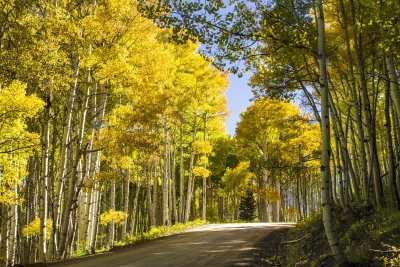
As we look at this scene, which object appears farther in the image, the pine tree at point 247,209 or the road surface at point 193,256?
the pine tree at point 247,209

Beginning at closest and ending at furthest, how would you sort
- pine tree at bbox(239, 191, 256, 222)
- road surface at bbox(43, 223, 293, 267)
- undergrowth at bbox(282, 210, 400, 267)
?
undergrowth at bbox(282, 210, 400, 267)
road surface at bbox(43, 223, 293, 267)
pine tree at bbox(239, 191, 256, 222)

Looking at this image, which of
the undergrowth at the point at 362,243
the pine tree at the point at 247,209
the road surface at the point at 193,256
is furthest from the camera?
the pine tree at the point at 247,209

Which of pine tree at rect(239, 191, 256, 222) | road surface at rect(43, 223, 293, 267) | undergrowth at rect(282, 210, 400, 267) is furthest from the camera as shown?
pine tree at rect(239, 191, 256, 222)

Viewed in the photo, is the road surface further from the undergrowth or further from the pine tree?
the pine tree

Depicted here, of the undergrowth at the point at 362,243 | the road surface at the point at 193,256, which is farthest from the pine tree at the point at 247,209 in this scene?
the undergrowth at the point at 362,243

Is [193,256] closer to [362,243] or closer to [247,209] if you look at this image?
[362,243]

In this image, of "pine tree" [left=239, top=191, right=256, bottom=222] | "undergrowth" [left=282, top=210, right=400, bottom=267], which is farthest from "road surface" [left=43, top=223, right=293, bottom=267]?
"pine tree" [left=239, top=191, right=256, bottom=222]

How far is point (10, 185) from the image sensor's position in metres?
12.4

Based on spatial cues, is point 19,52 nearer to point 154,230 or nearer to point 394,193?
point 154,230

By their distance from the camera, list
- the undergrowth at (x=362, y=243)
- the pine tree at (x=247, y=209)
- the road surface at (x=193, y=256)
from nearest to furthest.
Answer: the undergrowth at (x=362, y=243)
the road surface at (x=193, y=256)
the pine tree at (x=247, y=209)

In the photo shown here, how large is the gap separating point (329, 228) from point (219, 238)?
288 inches

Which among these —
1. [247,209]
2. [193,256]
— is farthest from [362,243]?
[247,209]

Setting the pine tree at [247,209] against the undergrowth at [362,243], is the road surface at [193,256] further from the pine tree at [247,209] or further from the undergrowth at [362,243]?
the pine tree at [247,209]

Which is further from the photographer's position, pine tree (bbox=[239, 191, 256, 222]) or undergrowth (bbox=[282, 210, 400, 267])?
pine tree (bbox=[239, 191, 256, 222])
